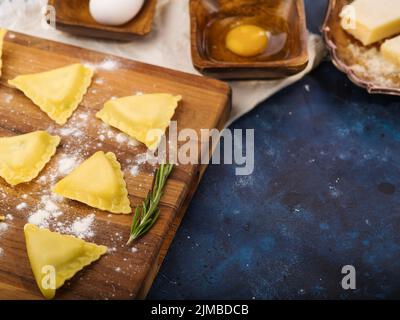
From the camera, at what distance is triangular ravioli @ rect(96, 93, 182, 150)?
7.84 feet

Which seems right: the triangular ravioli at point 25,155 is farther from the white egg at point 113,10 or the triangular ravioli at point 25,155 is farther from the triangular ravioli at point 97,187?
the white egg at point 113,10

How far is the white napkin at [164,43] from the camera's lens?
2.72 meters

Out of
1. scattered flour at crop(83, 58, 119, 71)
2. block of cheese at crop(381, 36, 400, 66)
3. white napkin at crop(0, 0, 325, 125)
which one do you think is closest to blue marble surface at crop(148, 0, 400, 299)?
white napkin at crop(0, 0, 325, 125)

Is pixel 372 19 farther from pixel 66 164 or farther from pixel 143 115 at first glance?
pixel 66 164

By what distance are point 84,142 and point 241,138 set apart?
0.70 meters

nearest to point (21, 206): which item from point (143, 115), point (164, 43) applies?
point (143, 115)

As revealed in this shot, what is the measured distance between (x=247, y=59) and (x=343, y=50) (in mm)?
436

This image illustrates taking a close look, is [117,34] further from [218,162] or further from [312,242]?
[312,242]

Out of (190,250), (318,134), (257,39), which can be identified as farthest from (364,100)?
(190,250)

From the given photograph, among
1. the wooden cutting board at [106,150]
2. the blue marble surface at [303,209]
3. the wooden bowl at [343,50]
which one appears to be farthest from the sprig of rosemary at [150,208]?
the wooden bowl at [343,50]

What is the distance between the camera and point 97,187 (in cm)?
223

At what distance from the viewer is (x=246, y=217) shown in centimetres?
244

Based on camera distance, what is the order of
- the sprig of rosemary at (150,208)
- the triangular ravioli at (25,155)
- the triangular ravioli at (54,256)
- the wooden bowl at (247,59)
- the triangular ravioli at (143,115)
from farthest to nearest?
the wooden bowl at (247,59), the triangular ravioli at (143,115), the triangular ravioli at (25,155), the sprig of rosemary at (150,208), the triangular ravioli at (54,256)

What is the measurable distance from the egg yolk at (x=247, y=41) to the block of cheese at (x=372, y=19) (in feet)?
1.27
